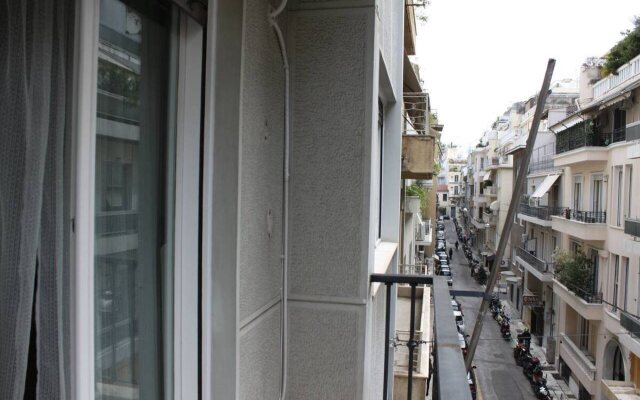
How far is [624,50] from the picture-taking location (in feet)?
54.2

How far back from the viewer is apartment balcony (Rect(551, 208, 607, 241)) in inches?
706

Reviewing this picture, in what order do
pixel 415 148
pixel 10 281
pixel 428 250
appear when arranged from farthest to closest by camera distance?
1. pixel 428 250
2. pixel 415 148
3. pixel 10 281

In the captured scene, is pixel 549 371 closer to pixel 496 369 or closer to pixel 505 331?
pixel 496 369

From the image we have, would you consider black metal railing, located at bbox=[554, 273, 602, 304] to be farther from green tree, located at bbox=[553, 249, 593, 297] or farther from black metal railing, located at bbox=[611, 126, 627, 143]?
black metal railing, located at bbox=[611, 126, 627, 143]

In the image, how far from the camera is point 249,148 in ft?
5.84

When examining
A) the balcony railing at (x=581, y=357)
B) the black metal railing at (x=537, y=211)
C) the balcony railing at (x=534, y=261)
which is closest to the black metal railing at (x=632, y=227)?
the balcony railing at (x=581, y=357)

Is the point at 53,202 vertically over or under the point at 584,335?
over

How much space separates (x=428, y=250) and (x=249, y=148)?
29.8 metres

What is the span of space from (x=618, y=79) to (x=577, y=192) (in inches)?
238

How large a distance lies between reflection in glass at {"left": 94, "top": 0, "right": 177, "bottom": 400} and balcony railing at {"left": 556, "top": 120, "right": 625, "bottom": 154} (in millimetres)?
18822

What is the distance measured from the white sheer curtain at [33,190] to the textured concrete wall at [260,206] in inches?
26.3

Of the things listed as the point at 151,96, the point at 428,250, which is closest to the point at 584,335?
the point at 428,250

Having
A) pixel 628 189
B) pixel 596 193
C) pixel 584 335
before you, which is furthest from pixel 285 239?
pixel 584 335

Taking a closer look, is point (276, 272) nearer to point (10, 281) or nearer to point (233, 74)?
point (233, 74)
